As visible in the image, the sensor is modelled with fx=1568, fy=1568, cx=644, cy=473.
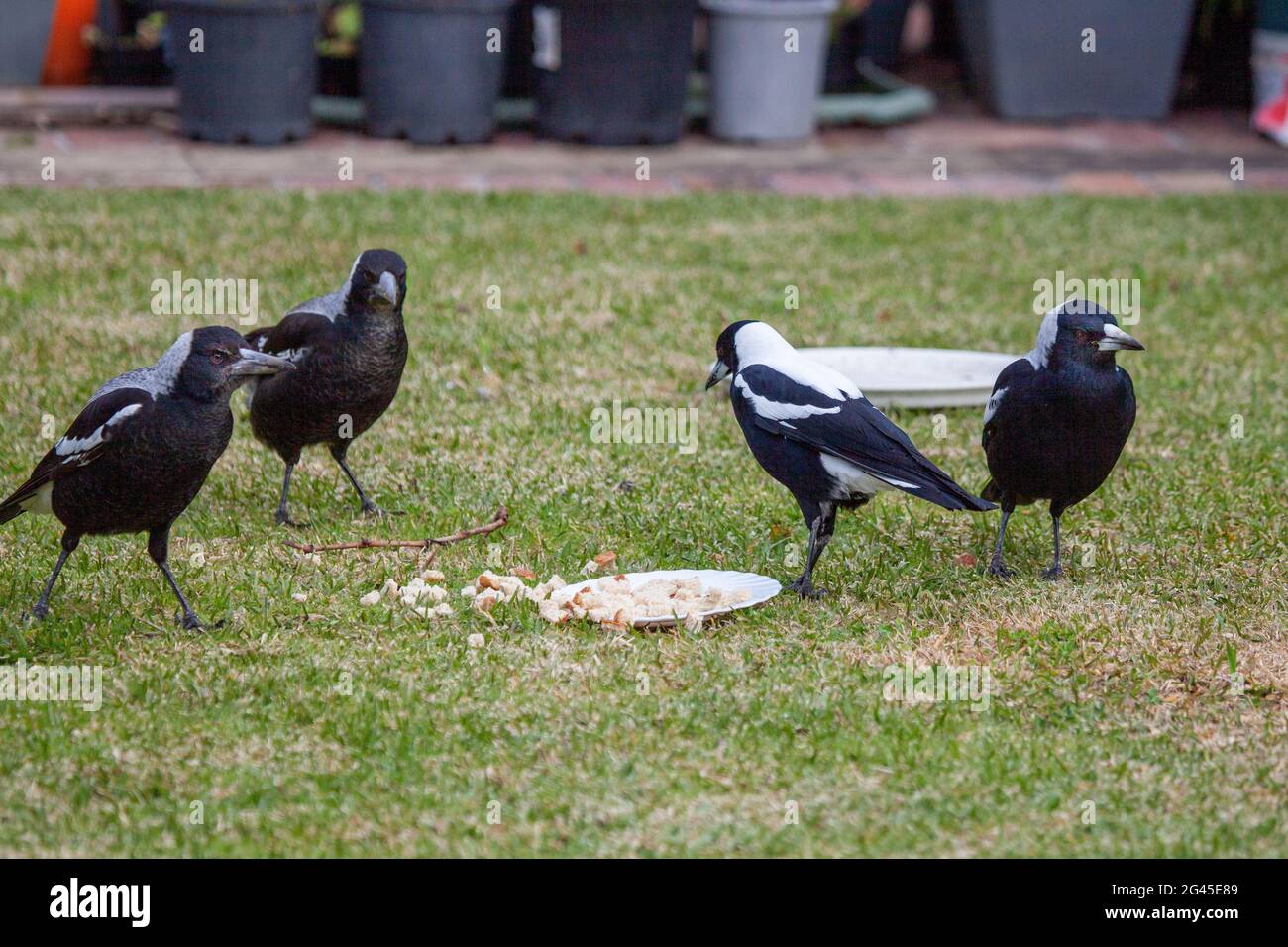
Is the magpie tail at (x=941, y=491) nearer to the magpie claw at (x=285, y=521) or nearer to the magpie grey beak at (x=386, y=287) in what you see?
the magpie grey beak at (x=386, y=287)

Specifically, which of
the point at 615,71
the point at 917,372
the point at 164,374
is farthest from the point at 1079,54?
the point at 164,374

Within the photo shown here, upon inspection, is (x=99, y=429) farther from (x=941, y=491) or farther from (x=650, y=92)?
(x=650, y=92)

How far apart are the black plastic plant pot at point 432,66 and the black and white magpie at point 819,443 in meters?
6.24

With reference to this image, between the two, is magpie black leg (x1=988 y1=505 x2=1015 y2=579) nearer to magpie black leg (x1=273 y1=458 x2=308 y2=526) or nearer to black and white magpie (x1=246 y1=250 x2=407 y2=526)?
black and white magpie (x1=246 y1=250 x2=407 y2=526)

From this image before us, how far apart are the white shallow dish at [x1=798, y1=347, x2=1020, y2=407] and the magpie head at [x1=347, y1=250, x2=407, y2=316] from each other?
6.86ft

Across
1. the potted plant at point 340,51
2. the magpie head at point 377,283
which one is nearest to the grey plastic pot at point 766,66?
the potted plant at point 340,51

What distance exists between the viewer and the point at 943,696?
13.7 ft

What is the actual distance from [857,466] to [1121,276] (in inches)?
184

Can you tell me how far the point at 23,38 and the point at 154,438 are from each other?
8.24m

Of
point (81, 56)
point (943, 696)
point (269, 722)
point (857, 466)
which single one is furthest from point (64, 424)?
point (81, 56)

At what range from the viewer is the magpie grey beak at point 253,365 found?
4258mm
